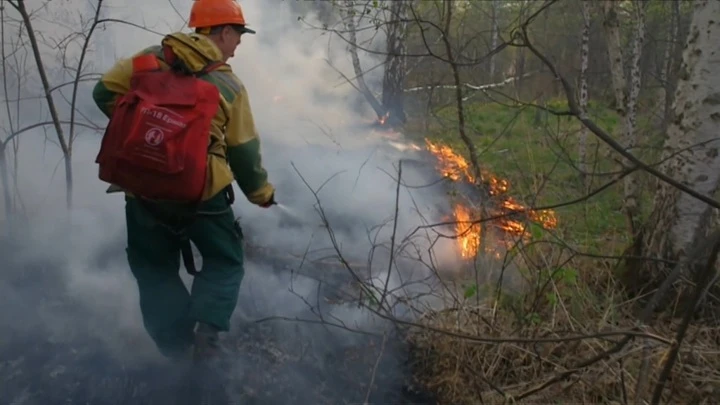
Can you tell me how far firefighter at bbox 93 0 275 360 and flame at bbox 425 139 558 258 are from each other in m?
1.26

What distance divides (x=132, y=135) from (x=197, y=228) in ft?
2.29

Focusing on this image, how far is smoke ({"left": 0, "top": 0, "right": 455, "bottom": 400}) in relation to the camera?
3791 millimetres

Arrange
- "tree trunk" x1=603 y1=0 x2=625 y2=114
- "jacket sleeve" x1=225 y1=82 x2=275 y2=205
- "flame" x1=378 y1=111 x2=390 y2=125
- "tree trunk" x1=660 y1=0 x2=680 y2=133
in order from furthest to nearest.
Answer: "flame" x1=378 y1=111 x2=390 y2=125
"tree trunk" x1=660 y1=0 x2=680 y2=133
"tree trunk" x1=603 y1=0 x2=625 y2=114
"jacket sleeve" x1=225 y1=82 x2=275 y2=205

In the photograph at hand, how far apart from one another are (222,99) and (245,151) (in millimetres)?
325

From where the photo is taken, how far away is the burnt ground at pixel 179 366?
3188 mm

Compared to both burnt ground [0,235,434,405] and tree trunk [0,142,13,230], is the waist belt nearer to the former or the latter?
burnt ground [0,235,434,405]

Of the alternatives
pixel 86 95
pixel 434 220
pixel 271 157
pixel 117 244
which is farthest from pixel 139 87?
pixel 271 157

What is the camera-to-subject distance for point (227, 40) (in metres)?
3.22

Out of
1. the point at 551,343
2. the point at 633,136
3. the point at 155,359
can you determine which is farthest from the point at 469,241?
the point at 155,359

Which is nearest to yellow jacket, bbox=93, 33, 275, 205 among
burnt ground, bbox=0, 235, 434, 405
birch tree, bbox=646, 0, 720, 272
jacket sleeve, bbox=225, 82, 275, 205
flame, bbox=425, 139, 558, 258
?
jacket sleeve, bbox=225, 82, 275, 205

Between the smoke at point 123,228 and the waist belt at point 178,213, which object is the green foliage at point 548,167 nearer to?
the smoke at point 123,228

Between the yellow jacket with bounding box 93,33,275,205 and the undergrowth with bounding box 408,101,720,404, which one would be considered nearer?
the yellow jacket with bounding box 93,33,275,205

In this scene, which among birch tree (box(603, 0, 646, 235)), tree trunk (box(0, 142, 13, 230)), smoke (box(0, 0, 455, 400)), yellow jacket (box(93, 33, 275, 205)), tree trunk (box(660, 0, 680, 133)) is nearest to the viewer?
yellow jacket (box(93, 33, 275, 205))

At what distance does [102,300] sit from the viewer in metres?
3.91
